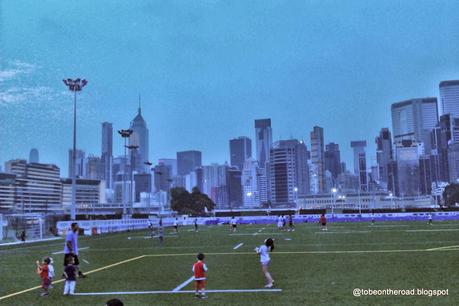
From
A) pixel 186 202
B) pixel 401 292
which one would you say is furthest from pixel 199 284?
pixel 186 202

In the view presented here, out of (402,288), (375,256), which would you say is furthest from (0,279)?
(375,256)

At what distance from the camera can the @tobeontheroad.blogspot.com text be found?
43.9 ft

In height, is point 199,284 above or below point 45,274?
below

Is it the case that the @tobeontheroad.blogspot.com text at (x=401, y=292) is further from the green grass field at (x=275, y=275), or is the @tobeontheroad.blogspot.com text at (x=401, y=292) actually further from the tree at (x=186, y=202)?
the tree at (x=186, y=202)

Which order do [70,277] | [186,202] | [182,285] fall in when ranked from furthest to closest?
[186,202], [182,285], [70,277]

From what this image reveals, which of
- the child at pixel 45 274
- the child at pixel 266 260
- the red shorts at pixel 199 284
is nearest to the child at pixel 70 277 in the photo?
the child at pixel 45 274

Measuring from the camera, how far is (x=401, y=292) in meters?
13.8

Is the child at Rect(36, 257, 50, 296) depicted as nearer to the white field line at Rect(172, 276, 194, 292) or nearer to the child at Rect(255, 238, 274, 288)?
the white field line at Rect(172, 276, 194, 292)

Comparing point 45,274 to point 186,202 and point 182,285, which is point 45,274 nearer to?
point 182,285

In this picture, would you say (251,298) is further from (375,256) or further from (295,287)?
(375,256)

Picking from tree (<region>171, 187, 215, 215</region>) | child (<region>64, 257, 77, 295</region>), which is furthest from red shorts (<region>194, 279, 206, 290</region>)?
tree (<region>171, 187, 215, 215</region>)

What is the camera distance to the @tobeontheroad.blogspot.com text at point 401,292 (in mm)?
13369

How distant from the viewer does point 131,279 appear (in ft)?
59.5

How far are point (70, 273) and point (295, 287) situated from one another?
7172mm
